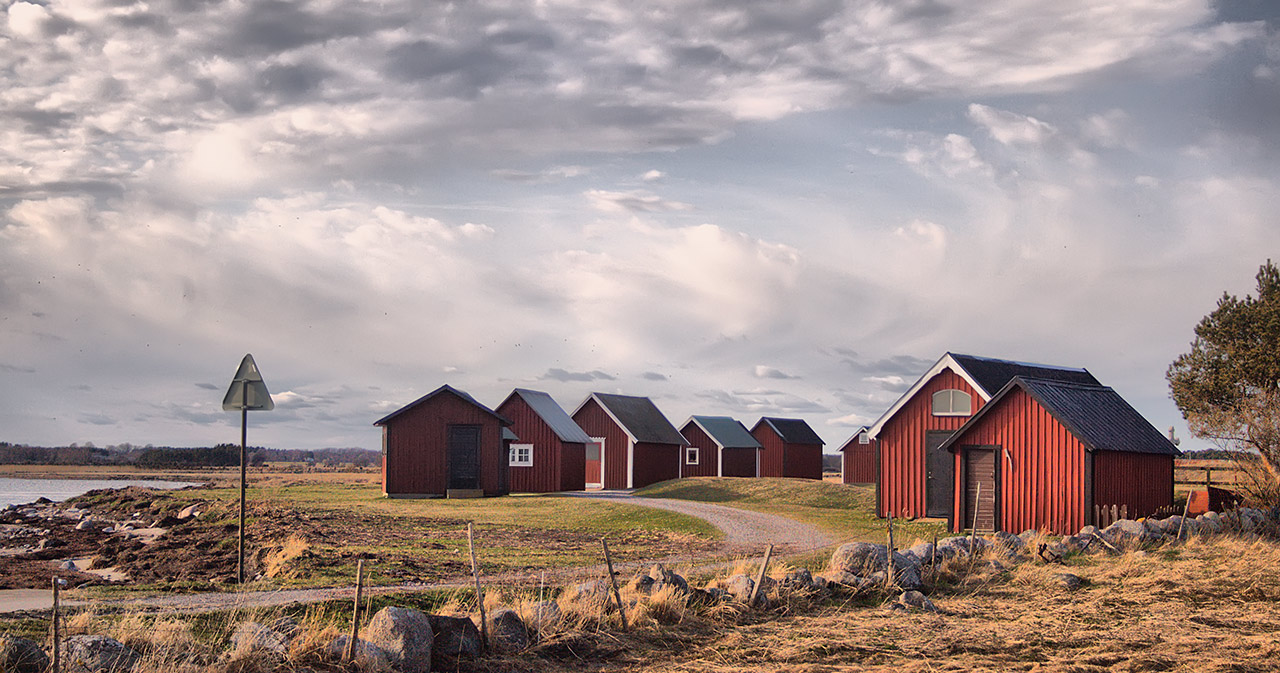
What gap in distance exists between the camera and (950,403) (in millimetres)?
33812

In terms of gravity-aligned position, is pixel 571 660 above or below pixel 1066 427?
below

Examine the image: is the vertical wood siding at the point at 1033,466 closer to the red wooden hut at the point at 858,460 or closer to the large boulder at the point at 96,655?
the large boulder at the point at 96,655

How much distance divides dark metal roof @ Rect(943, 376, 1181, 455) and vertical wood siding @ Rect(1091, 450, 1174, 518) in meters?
0.27

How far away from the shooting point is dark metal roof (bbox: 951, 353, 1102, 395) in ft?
111

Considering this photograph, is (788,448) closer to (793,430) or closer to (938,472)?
(793,430)

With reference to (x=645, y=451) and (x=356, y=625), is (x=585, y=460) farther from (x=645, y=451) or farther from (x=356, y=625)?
(x=356, y=625)

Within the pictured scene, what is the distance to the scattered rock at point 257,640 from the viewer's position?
431 inches

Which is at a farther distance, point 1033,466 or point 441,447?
point 441,447

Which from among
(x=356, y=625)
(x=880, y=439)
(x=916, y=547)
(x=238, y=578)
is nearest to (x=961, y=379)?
(x=880, y=439)

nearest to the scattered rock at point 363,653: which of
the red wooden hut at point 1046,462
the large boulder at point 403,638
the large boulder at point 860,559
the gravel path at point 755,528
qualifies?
the large boulder at point 403,638

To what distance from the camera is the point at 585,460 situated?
54.9 metres

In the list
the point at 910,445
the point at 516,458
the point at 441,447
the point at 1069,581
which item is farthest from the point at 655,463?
the point at 1069,581

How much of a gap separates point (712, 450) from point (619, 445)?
1102 cm

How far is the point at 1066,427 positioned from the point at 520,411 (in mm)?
29617
